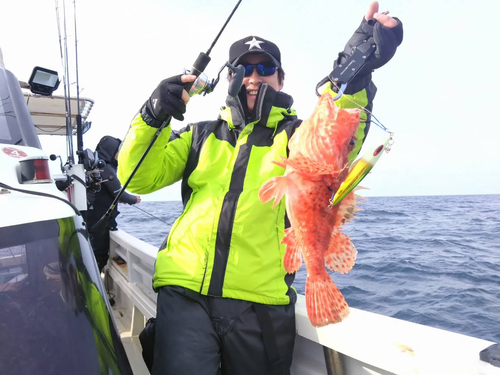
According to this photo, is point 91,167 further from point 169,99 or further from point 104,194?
point 104,194

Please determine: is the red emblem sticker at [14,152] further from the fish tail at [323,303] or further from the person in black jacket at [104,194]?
the person in black jacket at [104,194]

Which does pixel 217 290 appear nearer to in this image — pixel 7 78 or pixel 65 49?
pixel 7 78

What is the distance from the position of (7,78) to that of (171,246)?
2040mm

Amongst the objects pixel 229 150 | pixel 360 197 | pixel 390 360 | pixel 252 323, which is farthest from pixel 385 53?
pixel 252 323

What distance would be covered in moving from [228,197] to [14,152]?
1.17m

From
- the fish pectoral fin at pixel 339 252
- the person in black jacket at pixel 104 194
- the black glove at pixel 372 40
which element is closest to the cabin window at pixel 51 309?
the fish pectoral fin at pixel 339 252

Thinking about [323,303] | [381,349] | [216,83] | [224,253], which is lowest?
[381,349]

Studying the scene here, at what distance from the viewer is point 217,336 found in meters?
1.80

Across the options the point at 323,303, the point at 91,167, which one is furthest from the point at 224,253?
the point at 91,167

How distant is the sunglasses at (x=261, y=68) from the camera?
2.18 meters

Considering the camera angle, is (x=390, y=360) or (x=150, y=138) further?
(x=150, y=138)

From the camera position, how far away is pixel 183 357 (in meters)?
1.70

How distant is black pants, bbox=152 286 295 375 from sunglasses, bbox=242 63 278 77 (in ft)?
4.63

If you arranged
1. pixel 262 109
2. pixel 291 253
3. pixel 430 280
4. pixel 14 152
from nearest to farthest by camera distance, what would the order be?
pixel 291 253 → pixel 14 152 → pixel 262 109 → pixel 430 280
